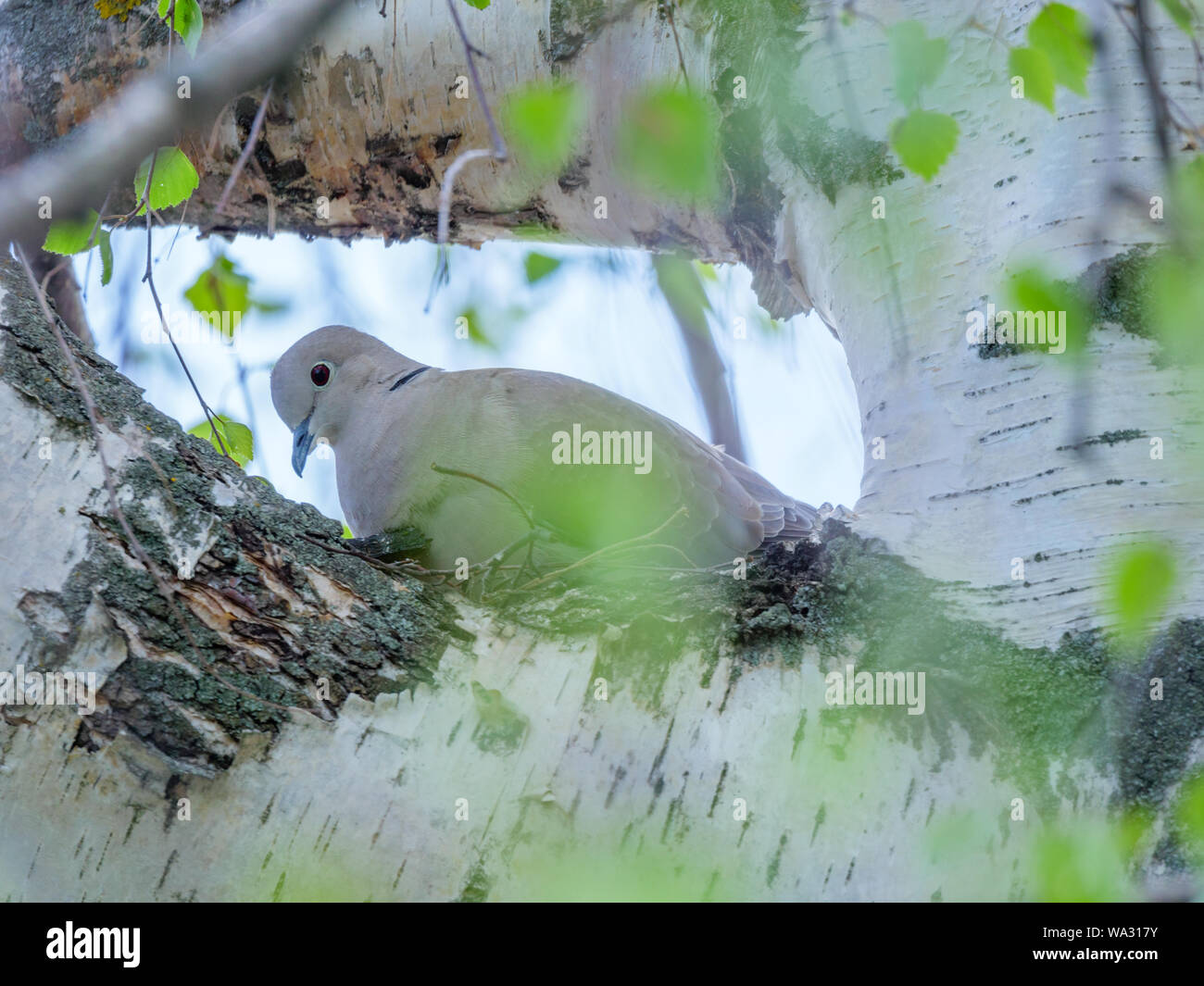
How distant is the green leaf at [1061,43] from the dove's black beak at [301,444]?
7.95 ft

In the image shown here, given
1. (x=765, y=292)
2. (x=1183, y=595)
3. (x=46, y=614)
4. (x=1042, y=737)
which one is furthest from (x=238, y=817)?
(x=765, y=292)

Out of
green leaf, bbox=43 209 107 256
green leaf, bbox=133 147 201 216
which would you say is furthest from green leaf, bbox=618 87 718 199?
green leaf, bbox=43 209 107 256

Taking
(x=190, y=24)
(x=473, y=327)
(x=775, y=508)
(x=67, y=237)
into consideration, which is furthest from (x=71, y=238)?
(x=775, y=508)

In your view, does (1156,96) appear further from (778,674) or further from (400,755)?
(400,755)

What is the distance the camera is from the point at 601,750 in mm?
1385

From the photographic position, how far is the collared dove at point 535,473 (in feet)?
8.20

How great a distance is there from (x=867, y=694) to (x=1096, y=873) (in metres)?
0.33

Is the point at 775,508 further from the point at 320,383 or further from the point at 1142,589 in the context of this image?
the point at 1142,589

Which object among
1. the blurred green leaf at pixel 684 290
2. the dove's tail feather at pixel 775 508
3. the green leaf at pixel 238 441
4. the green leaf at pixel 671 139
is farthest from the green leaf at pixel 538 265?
the green leaf at pixel 671 139

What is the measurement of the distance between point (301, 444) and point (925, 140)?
231 cm

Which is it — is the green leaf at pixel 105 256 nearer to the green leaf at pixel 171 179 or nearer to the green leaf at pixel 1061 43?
the green leaf at pixel 171 179

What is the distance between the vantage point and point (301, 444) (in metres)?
3.28

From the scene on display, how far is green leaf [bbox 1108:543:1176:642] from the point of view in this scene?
4.36 ft

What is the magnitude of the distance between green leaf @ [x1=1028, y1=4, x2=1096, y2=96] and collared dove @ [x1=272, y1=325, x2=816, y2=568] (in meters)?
1.20
